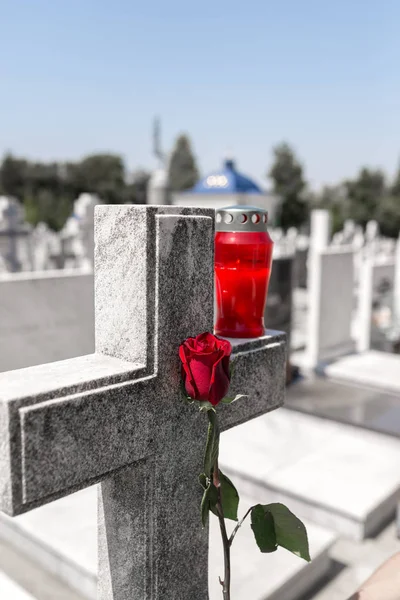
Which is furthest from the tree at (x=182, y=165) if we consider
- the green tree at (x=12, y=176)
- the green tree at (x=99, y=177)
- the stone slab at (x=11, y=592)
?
the stone slab at (x=11, y=592)

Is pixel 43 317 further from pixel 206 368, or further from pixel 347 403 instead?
pixel 206 368

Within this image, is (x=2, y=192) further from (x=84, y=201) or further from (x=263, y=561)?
(x=263, y=561)

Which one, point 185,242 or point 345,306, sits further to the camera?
point 345,306

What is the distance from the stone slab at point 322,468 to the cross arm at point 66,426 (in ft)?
8.34

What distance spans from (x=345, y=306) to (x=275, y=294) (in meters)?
1.34

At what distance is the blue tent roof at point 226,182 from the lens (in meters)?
18.1

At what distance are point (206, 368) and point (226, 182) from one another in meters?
17.4

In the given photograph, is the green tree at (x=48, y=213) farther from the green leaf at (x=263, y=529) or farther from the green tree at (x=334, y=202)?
the green leaf at (x=263, y=529)

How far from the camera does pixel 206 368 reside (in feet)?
4.29

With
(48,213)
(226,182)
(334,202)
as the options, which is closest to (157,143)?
(226,182)

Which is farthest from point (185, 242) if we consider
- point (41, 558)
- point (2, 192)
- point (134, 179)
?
point (134, 179)

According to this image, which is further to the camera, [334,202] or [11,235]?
[334,202]

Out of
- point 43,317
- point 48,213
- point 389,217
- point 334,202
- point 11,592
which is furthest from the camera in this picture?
point 334,202

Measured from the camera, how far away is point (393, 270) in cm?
859
